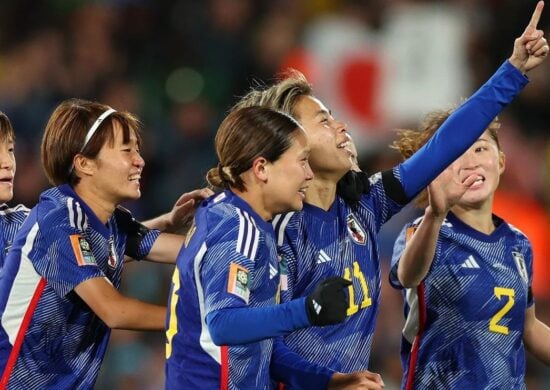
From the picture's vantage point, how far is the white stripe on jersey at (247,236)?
3359 millimetres

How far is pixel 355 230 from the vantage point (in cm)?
395

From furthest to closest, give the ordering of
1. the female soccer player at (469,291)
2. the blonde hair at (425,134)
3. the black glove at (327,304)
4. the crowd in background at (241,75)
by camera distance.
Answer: the crowd in background at (241,75), the blonde hair at (425,134), the female soccer player at (469,291), the black glove at (327,304)

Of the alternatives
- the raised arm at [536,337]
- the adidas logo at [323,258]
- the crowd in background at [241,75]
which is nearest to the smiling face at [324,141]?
the adidas logo at [323,258]

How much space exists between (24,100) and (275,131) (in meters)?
5.26

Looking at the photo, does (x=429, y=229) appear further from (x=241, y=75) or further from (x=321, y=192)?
(x=241, y=75)

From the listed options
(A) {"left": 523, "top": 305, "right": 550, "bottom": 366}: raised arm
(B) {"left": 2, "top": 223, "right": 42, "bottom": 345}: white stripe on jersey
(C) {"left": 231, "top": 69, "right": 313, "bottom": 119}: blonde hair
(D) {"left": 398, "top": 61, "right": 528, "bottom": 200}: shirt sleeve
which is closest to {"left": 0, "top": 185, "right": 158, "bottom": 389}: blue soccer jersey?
(B) {"left": 2, "top": 223, "right": 42, "bottom": 345}: white stripe on jersey

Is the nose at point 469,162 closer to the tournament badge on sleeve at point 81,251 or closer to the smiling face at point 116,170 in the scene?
the smiling face at point 116,170

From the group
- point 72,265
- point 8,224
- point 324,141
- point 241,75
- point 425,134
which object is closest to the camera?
point 72,265

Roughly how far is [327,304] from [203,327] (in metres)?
0.45

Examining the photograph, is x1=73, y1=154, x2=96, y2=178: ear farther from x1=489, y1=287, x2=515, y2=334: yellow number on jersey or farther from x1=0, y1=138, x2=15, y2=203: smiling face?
x1=489, y1=287, x2=515, y2=334: yellow number on jersey

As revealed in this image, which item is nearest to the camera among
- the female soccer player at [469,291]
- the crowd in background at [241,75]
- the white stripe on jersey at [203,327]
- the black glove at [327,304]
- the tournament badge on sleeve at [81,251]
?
the black glove at [327,304]

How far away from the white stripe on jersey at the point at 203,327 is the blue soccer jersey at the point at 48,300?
52 centimetres

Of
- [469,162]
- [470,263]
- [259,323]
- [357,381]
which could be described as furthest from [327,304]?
[469,162]

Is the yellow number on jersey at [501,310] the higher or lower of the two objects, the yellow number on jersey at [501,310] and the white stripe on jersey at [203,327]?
the lower
